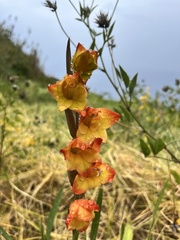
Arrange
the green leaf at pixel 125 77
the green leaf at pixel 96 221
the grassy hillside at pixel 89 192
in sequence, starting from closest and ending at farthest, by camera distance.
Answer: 1. the green leaf at pixel 96 221
2. the green leaf at pixel 125 77
3. the grassy hillside at pixel 89 192

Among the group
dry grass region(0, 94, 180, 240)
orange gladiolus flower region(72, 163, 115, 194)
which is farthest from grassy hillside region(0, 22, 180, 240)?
orange gladiolus flower region(72, 163, 115, 194)

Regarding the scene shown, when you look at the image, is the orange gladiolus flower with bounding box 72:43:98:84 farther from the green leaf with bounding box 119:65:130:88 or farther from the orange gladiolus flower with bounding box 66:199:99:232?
the green leaf with bounding box 119:65:130:88

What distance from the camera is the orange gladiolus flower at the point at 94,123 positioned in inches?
24.5

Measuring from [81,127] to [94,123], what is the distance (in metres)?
0.02

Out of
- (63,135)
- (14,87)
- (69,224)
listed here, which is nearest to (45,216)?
(14,87)

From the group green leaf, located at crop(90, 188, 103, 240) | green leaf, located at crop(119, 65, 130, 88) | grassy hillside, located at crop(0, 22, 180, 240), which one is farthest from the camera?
grassy hillside, located at crop(0, 22, 180, 240)

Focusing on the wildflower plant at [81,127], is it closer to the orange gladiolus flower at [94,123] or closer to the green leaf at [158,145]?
the orange gladiolus flower at [94,123]

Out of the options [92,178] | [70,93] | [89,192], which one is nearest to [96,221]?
[92,178]

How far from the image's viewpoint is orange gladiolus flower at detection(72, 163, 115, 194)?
2.08 ft

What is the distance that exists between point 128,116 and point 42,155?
0.95 meters

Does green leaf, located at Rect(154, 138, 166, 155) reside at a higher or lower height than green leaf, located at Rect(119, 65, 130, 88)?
lower

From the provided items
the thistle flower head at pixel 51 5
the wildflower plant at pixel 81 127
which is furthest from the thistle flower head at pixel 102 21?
the wildflower plant at pixel 81 127

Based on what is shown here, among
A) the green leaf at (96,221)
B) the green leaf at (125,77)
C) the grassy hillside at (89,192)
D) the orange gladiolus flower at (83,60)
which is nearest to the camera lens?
the orange gladiolus flower at (83,60)

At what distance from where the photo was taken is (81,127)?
24.5 inches
